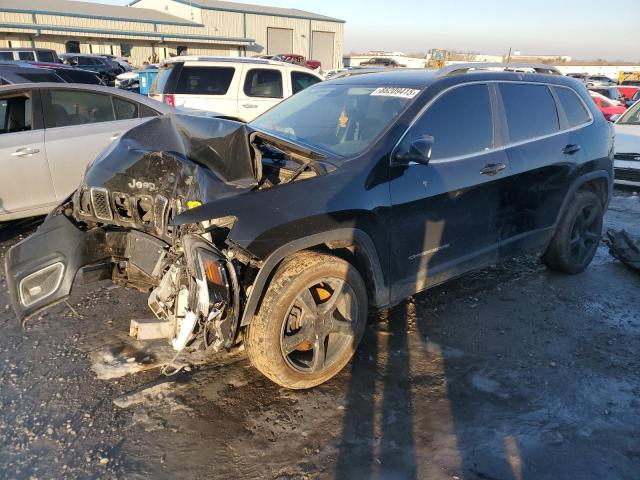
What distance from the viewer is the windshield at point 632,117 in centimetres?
941

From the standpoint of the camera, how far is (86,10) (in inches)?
1538

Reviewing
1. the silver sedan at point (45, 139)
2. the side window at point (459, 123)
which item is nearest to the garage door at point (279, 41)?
the silver sedan at point (45, 139)

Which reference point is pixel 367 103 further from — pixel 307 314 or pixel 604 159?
pixel 604 159

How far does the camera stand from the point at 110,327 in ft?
12.6

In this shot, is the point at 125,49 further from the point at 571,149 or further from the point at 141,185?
the point at 571,149

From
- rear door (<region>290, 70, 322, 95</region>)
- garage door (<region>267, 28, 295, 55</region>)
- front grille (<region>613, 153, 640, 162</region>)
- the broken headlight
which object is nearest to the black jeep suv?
the broken headlight

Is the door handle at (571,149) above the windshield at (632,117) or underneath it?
above

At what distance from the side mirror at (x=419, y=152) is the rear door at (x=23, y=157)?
4.05 metres

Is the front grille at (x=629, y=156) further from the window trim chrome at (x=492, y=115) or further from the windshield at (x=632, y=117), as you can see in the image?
the window trim chrome at (x=492, y=115)

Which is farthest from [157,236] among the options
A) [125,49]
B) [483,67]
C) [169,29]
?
[169,29]

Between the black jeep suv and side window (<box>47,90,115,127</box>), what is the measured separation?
240 centimetres

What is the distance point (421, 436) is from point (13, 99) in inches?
208

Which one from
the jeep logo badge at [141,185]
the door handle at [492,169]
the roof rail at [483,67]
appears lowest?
the jeep logo badge at [141,185]

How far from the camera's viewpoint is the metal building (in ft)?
115
